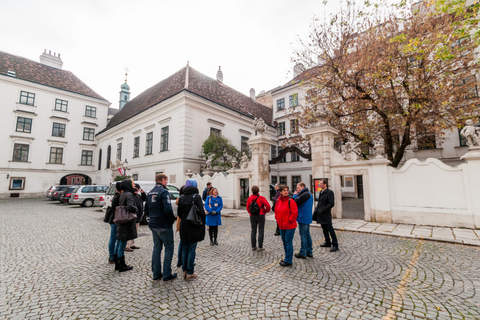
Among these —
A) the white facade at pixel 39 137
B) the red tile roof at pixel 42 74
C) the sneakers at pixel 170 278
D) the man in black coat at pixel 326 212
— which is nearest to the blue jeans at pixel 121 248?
the sneakers at pixel 170 278

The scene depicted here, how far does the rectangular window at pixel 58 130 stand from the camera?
97.5ft

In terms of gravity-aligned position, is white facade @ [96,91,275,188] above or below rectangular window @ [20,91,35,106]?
below

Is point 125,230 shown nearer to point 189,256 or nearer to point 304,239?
point 189,256

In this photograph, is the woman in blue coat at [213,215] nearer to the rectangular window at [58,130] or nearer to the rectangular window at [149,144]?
the rectangular window at [149,144]

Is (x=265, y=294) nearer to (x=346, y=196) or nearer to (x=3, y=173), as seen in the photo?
(x=346, y=196)

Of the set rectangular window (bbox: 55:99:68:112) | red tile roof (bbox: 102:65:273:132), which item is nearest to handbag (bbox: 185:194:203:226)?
red tile roof (bbox: 102:65:273:132)

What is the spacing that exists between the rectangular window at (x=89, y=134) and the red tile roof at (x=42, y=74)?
5067 millimetres

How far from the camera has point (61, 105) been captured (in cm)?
3034

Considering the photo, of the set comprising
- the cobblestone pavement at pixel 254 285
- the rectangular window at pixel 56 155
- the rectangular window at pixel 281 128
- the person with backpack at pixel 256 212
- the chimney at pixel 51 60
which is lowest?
the cobblestone pavement at pixel 254 285

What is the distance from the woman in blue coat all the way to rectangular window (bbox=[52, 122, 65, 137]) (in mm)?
33335

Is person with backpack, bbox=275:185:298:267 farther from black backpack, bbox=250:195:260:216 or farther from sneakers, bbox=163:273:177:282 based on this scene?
sneakers, bbox=163:273:177:282

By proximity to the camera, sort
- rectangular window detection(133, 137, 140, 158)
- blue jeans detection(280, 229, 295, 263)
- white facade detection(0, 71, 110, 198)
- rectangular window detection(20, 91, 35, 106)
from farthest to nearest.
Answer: rectangular window detection(20, 91, 35, 106) < white facade detection(0, 71, 110, 198) < rectangular window detection(133, 137, 140, 158) < blue jeans detection(280, 229, 295, 263)

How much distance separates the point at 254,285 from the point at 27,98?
37.3 m

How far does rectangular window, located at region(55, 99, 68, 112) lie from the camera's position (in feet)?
98.5
